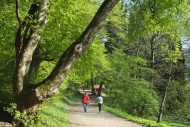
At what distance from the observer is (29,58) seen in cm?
636

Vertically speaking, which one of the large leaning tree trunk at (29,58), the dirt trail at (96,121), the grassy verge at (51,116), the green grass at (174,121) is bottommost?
the green grass at (174,121)

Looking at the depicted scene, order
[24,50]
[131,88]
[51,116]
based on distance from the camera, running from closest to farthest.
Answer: [24,50], [51,116], [131,88]

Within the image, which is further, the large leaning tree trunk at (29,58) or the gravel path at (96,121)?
the gravel path at (96,121)

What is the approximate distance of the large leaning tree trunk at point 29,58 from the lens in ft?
19.5

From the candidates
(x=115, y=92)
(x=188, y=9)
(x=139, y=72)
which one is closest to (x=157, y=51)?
(x=139, y=72)

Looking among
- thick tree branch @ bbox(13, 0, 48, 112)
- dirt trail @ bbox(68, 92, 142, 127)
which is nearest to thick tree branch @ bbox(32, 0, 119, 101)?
thick tree branch @ bbox(13, 0, 48, 112)

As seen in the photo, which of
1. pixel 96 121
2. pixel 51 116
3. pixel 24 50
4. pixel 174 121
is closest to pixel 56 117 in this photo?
pixel 51 116

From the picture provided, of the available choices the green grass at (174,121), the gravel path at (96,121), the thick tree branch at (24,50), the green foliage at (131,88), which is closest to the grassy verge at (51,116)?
the gravel path at (96,121)

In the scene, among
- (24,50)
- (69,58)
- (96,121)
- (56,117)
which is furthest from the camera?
(96,121)

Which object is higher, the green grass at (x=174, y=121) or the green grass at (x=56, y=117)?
the green grass at (x=56, y=117)

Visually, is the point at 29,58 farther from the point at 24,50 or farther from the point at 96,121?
the point at 96,121

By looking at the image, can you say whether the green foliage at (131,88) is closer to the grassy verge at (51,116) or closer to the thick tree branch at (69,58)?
the grassy verge at (51,116)

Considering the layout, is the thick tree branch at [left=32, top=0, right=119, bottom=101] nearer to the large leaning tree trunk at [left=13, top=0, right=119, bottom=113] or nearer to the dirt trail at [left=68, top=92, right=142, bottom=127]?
the large leaning tree trunk at [left=13, top=0, right=119, bottom=113]

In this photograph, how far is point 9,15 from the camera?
10.6m
